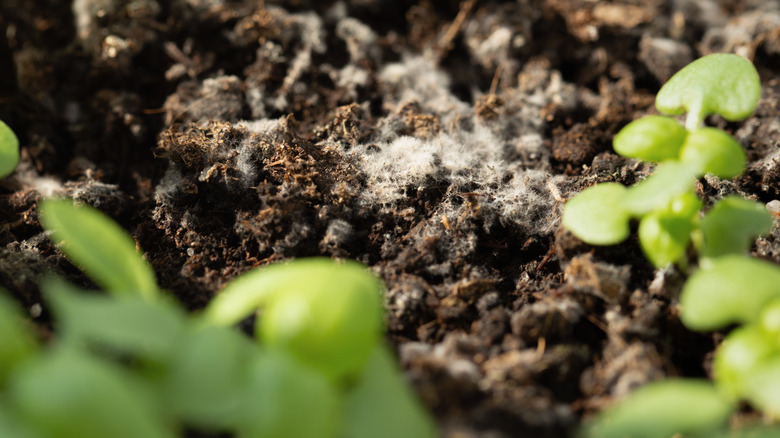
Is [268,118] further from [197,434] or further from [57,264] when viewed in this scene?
[197,434]

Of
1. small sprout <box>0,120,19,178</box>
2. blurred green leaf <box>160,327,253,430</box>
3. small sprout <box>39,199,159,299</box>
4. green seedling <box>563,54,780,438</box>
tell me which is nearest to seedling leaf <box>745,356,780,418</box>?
green seedling <box>563,54,780,438</box>

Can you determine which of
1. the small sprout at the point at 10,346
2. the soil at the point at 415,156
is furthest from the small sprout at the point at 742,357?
the small sprout at the point at 10,346

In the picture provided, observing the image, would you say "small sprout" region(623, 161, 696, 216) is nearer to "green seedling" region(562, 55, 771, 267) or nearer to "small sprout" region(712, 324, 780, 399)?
"green seedling" region(562, 55, 771, 267)

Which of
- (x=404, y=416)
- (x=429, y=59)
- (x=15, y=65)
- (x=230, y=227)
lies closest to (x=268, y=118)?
(x=230, y=227)

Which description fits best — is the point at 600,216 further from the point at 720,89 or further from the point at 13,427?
the point at 13,427

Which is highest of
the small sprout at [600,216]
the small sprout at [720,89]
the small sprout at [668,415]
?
the small sprout at [720,89]

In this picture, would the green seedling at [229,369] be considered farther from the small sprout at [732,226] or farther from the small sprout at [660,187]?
the small sprout at [732,226]

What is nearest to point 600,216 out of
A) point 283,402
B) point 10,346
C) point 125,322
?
point 283,402
